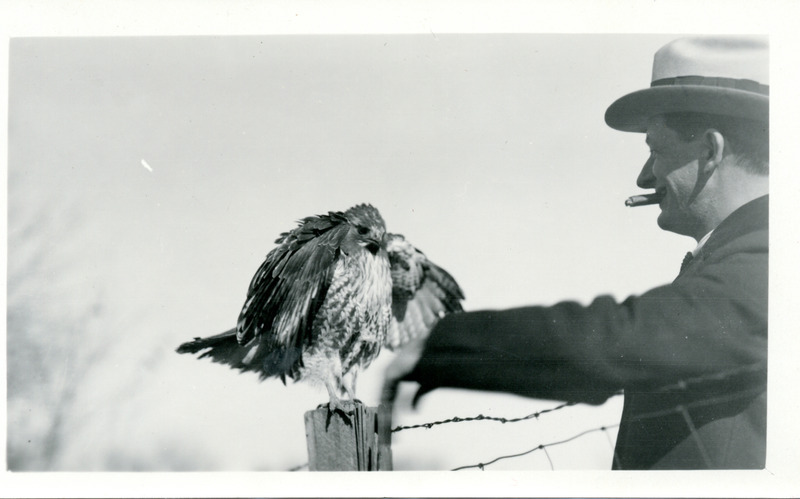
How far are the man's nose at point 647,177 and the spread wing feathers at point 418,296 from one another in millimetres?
636

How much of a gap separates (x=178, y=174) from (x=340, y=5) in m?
0.71

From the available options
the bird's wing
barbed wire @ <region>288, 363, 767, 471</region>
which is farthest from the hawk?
barbed wire @ <region>288, 363, 767, 471</region>

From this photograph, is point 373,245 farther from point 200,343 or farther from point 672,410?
point 672,410

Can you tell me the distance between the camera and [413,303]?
224cm

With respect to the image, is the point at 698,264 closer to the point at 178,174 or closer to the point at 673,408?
the point at 673,408

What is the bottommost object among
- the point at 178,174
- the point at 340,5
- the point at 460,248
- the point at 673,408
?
the point at 673,408

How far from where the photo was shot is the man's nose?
226 cm

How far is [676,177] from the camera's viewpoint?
223cm

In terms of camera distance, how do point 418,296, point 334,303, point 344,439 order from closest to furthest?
point 344,439, point 334,303, point 418,296

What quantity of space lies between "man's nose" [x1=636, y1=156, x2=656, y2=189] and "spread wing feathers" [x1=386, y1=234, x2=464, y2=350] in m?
0.64

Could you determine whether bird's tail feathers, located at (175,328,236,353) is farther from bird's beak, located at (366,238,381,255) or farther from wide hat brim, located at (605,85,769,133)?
wide hat brim, located at (605,85,769,133)

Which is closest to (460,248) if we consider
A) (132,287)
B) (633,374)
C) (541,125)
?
(541,125)

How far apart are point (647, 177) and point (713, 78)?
339mm

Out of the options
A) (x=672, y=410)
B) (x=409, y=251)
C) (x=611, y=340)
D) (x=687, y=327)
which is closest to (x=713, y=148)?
(x=687, y=327)
